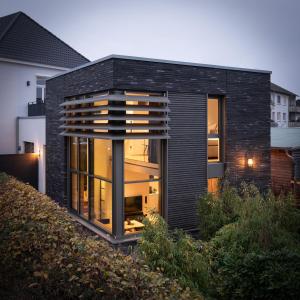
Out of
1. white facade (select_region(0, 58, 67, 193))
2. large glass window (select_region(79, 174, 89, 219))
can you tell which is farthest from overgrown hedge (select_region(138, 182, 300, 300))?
white facade (select_region(0, 58, 67, 193))

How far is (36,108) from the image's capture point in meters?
17.0

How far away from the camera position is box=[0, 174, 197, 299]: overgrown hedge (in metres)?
3.22

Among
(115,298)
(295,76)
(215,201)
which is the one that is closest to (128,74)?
(215,201)

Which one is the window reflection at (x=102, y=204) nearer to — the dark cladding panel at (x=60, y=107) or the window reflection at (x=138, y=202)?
the window reflection at (x=138, y=202)

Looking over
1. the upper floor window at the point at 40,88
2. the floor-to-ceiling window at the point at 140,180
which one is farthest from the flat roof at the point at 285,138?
the upper floor window at the point at 40,88

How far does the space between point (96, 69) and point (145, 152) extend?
2.46 metres

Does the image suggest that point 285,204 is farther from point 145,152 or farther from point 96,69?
point 96,69

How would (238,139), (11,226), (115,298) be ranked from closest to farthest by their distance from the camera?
1. (115,298)
2. (11,226)
3. (238,139)

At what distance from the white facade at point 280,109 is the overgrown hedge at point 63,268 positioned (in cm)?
3747

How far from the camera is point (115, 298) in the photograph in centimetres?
309

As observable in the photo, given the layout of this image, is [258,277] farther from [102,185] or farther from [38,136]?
[38,136]

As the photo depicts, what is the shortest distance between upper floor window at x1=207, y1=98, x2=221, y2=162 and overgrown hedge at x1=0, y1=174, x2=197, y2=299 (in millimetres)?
6212

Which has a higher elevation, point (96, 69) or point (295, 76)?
point (295, 76)

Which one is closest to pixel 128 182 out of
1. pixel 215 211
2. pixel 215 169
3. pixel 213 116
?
pixel 215 211
